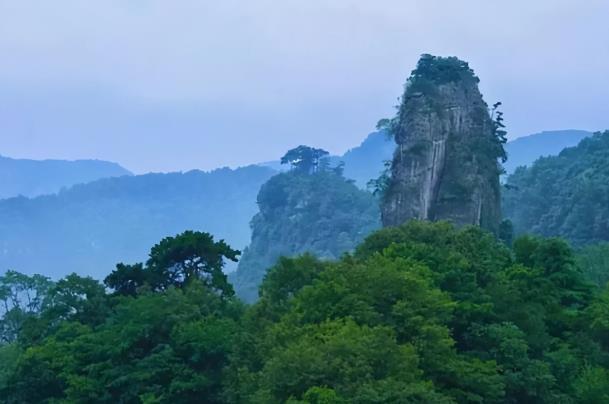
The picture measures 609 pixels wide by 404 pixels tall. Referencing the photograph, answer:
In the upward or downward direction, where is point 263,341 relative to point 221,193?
downward

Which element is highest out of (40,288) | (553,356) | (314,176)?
(314,176)

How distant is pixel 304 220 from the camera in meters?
76.2

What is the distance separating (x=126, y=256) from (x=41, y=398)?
426 ft

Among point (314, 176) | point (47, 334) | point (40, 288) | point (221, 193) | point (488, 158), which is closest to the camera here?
point (47, 334)

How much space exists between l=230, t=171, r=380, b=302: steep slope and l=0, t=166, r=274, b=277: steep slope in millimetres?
67389

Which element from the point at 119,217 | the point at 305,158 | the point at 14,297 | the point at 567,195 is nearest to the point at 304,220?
the point at 305,158

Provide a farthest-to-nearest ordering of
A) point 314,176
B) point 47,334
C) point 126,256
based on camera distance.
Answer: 1. point 126,256
2. point 314,176
3. point 47,334

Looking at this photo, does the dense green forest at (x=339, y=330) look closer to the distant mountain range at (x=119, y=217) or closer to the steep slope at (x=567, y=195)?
the steep slope at (x=567, y=195)

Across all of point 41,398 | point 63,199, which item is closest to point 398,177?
point 41,398

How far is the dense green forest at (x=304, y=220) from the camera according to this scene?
7356cm

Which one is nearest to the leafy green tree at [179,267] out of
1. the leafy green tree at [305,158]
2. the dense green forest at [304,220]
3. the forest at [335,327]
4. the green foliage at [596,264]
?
the forest at [335,327]

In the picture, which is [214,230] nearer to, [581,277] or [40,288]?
[40,288]

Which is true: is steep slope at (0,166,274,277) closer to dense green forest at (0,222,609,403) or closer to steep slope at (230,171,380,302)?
steep slope at (230,171,380,302)

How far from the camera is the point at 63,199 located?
177 meters
